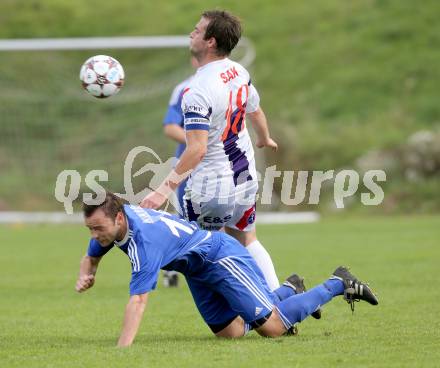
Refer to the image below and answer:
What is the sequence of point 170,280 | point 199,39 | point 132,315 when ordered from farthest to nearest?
point 170,280 < point 199,39 < point 132,315

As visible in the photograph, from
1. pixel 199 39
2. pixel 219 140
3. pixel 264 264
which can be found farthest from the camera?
pixel 264 264

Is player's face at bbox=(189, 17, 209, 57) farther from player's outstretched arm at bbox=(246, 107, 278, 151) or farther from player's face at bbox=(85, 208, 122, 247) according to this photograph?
player's face at bbox=(85, 208, 122, 247)

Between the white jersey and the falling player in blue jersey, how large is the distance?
26.2 inches

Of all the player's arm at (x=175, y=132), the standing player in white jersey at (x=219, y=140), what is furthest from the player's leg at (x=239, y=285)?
the player's arm at (x=175, y=132)

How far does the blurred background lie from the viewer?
2181cm

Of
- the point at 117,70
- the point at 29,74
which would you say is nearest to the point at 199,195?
the point at 117,70

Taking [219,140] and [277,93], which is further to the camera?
[277,93]

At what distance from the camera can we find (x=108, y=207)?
6230 mm

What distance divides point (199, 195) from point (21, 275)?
209 inches

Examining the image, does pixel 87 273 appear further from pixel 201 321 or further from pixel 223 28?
pixel 223 28

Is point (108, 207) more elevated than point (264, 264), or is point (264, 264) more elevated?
point (108, 207)

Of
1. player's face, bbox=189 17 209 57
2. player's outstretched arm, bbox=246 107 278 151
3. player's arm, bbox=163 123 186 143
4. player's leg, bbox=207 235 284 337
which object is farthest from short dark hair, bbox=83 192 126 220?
player's arm, bbox=163 123 186 143

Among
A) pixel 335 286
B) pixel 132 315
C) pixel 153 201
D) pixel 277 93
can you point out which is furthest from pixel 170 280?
pixel 277 93

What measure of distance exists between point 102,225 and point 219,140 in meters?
1.52
